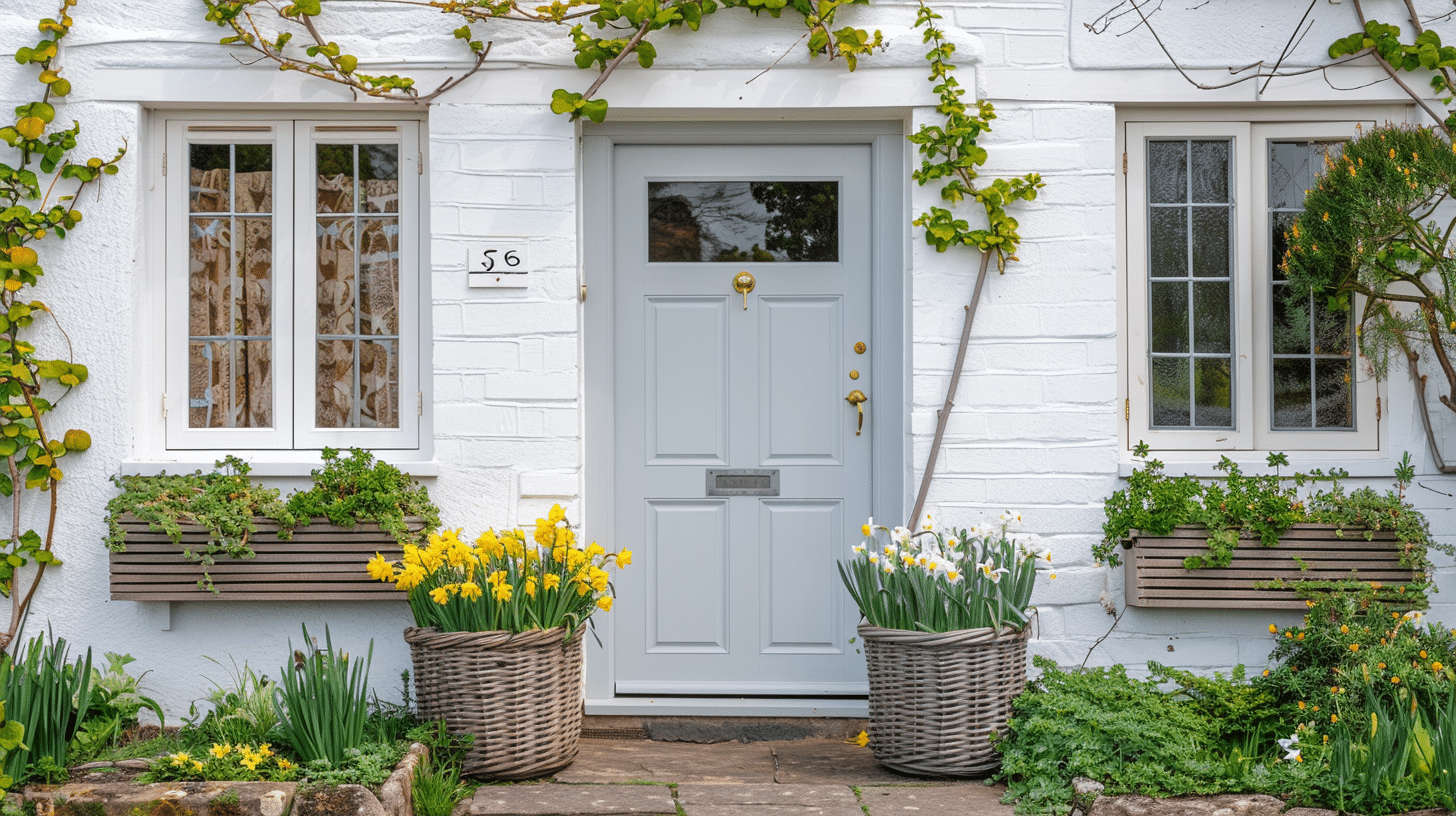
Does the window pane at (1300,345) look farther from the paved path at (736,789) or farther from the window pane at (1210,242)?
the paved path at (736,789)

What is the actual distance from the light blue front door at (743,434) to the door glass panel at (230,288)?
1.33 m

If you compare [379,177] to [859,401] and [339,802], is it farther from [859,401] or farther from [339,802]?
[339,802]

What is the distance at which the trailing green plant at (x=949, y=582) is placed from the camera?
11.7 feet

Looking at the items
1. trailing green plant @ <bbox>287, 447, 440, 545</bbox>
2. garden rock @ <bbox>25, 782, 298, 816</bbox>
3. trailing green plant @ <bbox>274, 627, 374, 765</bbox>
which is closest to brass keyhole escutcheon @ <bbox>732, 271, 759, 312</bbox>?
trailing green plant @ <bbox>287, 447, 440, 545</bbox>

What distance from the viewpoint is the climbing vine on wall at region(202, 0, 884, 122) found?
402 cm

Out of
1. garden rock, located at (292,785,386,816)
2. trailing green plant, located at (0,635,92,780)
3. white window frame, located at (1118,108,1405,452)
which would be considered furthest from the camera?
white window frame, located at (1118,108,1405,452)

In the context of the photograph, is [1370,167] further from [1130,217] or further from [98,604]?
[98,604]

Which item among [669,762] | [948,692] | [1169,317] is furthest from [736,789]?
[1169,317]

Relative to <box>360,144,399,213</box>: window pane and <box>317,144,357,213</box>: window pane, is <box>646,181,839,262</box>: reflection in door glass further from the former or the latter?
<box>317,144,357,213</box>: window pane

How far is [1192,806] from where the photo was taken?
10.3 ft

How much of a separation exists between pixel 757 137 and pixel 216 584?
2544 millimetres

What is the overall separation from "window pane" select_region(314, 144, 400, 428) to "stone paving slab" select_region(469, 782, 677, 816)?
1.52 metres

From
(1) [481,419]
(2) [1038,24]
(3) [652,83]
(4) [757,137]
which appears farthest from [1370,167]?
(1) [481,419]

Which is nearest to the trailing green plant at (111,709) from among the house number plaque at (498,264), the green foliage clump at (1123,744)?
the house number plaque at (498,264)
